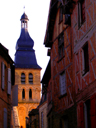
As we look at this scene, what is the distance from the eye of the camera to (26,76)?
3159 inches

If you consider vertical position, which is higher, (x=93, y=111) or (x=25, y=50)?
(x=25, y=50)

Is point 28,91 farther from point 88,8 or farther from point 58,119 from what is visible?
point 88,8

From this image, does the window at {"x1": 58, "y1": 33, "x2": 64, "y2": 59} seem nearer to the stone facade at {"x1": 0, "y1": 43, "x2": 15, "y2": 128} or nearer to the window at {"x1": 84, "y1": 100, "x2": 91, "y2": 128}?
the stone facade at {"x1": 0, "y1": 43, "x2": 15, "y2": 128}

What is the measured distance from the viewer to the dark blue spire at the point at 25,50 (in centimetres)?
8056

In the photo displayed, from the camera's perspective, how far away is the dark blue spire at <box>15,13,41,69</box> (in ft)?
264

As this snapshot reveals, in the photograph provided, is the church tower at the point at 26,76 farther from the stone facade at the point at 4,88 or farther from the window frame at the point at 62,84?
the window frame at the point at 62,84

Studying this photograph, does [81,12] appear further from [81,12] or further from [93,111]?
[93,111]

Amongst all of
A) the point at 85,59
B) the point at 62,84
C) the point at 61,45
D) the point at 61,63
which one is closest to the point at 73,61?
the point at 85,59

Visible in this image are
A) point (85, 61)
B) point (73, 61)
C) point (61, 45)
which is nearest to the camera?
point (85, 61)

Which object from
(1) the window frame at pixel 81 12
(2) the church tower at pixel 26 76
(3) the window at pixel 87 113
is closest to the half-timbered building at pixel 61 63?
(1) the window frame at pixel 81 12

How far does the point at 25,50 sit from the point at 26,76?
5771mm

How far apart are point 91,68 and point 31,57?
216ft

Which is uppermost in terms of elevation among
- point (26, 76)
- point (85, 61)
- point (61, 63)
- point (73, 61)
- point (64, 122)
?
point (26, 76)

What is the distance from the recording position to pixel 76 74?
1738 cm
